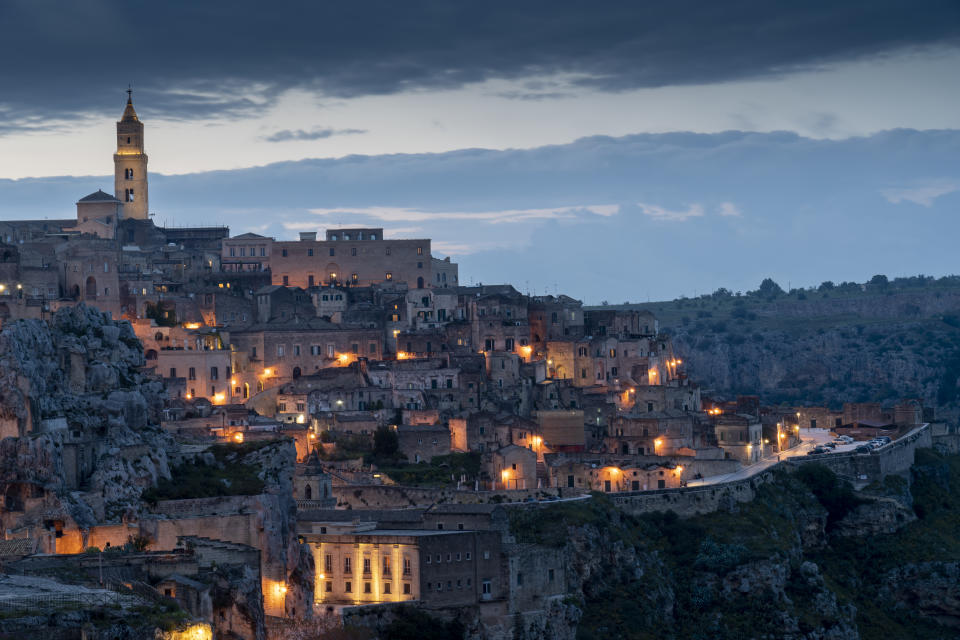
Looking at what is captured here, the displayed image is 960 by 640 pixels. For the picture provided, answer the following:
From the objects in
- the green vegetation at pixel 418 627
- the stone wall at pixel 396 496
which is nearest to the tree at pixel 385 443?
the stone wall at pixel 396 496

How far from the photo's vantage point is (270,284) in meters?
111

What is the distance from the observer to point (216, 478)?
73.3 meters

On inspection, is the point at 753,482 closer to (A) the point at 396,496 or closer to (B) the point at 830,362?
(A) the point at 396,496

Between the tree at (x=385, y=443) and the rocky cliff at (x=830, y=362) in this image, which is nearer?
the tree at (x=385, y=443)

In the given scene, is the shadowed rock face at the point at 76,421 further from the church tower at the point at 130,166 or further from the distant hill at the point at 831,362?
the distant hill at the point at 831,362

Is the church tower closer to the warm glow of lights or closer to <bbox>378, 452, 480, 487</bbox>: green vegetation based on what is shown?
<bbox>378, 452, 480, 487</bbox>: green vegetation

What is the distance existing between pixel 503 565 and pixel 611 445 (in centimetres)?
2043

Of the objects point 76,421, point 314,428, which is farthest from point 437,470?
point 76,421

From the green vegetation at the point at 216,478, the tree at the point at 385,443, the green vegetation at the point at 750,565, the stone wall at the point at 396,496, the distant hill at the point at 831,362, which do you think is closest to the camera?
the green vegetation at the point at 216,478

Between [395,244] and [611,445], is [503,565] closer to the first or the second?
[611,445]

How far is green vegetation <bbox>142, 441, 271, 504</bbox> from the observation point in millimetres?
70125

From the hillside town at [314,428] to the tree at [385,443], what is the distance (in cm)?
14

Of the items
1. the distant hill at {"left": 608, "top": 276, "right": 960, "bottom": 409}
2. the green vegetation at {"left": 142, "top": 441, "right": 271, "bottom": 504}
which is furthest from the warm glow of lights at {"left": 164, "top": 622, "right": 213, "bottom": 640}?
the distant hill at {"left": 608, "top": 276, "right": 960, "bottom": 409}

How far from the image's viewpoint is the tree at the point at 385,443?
287 feet
